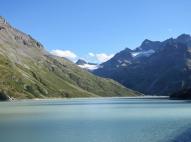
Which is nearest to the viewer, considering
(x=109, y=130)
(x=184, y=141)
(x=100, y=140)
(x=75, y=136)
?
(x=184, y=141)

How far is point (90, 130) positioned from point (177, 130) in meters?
16.9

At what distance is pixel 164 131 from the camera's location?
77.3 meters

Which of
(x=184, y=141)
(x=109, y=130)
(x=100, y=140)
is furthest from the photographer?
(x=109, y=130)

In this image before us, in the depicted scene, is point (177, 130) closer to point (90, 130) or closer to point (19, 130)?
point (90, 130)

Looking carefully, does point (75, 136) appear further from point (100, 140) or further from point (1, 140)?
point (1, 140)

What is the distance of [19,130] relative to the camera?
84.6 meters

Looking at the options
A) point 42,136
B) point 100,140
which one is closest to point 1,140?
point 42,136

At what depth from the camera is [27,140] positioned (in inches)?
2712

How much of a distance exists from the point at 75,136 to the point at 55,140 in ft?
19.0

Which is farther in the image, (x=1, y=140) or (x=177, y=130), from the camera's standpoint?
(x=177, y=130)

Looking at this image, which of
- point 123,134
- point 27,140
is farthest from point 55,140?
point 123,134

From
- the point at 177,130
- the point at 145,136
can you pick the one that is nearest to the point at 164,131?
the point at 177,130

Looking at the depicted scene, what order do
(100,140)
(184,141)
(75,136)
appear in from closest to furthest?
(184,141) < (100,140) < (75,136)

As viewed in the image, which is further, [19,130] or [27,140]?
[19,130]
